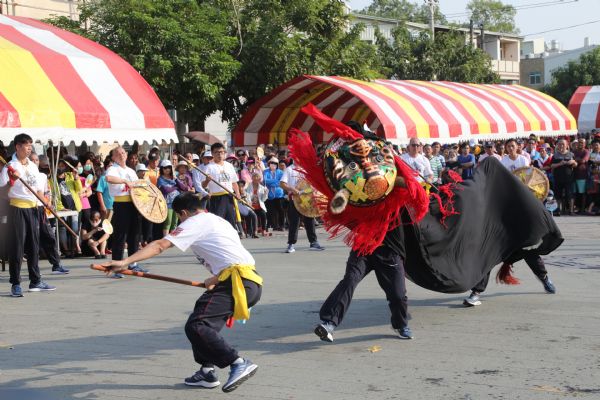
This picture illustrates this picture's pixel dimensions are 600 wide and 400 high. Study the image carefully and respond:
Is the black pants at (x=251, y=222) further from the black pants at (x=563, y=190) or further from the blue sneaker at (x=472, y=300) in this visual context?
the blue sneaker at (x=472, y=300)

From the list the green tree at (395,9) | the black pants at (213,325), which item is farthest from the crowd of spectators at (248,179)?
the green tree at (395,9)

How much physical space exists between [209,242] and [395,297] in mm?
1908

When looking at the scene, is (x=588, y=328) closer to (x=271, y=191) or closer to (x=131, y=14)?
(x=271, y=191)

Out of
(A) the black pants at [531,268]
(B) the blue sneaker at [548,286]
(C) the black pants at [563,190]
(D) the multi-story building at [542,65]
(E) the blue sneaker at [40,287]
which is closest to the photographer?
(A) the black pants at [531,268]

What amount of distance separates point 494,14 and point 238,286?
284 ft

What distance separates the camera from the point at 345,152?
23.5 feet

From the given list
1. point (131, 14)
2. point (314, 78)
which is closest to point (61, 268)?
point (314, 78)

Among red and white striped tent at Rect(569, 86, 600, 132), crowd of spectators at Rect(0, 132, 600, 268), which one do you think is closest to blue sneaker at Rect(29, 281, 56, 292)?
crowd of spectators at Rect(0, 132, 600, 268)

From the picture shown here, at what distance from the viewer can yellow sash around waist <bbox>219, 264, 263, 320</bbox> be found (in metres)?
5.98

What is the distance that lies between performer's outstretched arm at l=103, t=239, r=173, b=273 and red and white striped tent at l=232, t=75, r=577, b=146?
15156mm

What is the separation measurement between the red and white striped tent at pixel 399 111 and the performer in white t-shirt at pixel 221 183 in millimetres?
8447

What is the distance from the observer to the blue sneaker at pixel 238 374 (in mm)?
5727

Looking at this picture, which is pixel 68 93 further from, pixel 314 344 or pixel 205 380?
pixel 205 380

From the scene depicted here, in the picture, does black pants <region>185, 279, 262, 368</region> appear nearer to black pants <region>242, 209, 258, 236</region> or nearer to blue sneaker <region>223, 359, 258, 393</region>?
blue sneaker <region>223, 359, 258, 393</region>
